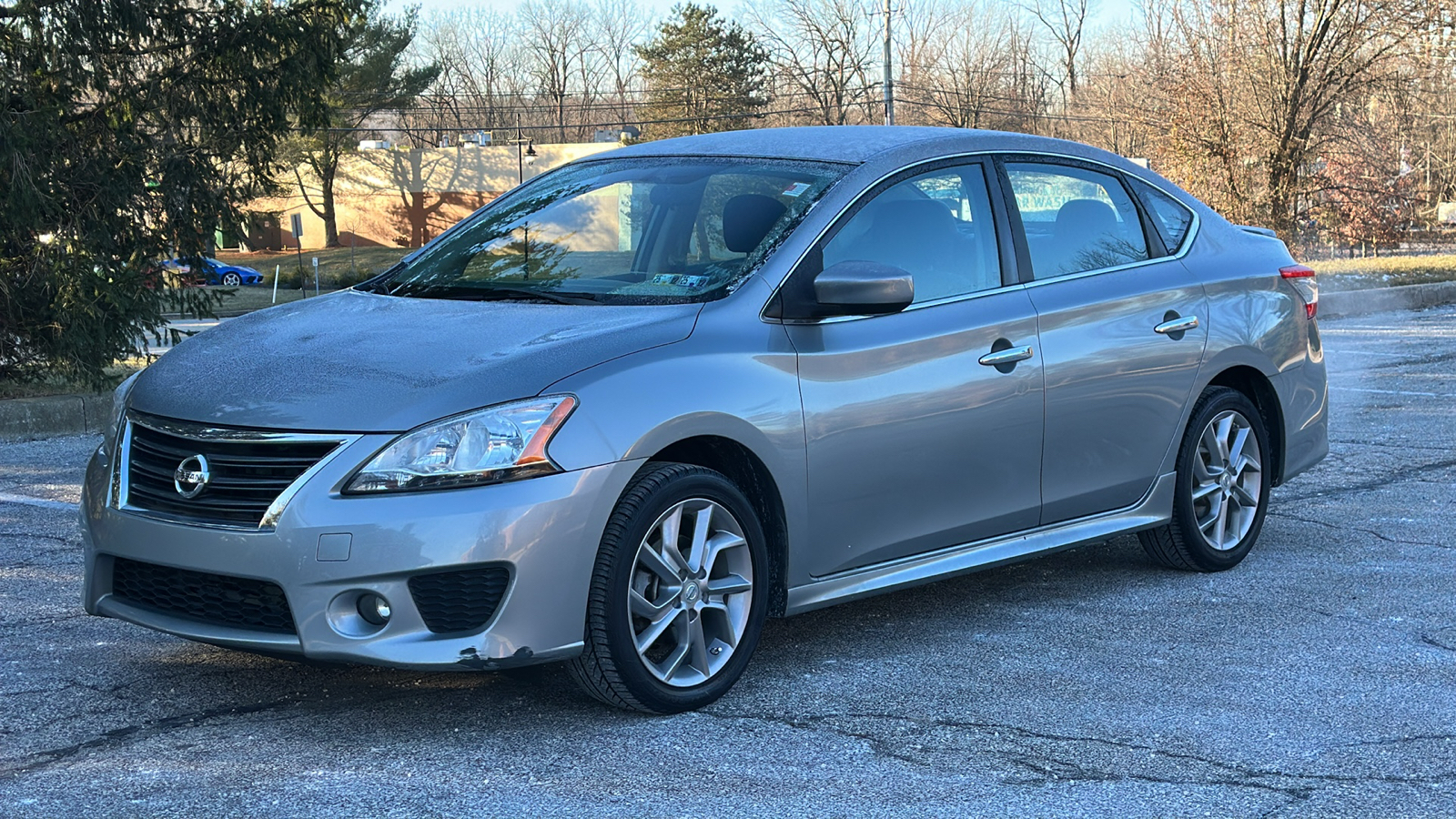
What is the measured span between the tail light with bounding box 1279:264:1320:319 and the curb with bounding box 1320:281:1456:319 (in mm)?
11576

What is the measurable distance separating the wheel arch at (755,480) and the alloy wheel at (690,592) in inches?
6.1

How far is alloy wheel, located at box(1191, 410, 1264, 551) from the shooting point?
602 centimetres

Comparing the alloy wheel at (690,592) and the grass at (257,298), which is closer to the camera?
the alloy wheel at (690,592)

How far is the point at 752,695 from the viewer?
14.7ft

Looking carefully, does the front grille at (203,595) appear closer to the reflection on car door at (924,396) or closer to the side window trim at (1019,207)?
the reflection on car door at (924,396)

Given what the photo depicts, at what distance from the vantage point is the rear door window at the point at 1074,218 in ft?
17.9

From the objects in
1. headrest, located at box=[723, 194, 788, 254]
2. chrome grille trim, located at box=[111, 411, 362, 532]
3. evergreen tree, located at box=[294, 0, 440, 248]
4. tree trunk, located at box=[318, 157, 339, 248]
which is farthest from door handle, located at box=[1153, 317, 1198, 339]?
tree trunk, located at box=[318, 157, 339, 248]

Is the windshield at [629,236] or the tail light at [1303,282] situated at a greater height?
the windshield at [629,236]

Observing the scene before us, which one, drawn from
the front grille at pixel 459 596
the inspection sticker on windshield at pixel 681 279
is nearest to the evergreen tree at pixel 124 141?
the inspection sticker on windshield at pixel 681 279

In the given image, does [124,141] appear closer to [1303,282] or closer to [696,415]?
[696,415]

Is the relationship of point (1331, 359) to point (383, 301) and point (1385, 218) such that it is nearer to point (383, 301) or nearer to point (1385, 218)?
point (383, 301)

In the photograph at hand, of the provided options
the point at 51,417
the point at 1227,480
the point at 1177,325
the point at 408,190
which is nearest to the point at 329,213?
the point at 408,190

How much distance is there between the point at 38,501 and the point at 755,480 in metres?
4.60

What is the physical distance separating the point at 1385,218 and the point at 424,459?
28.9 metres
